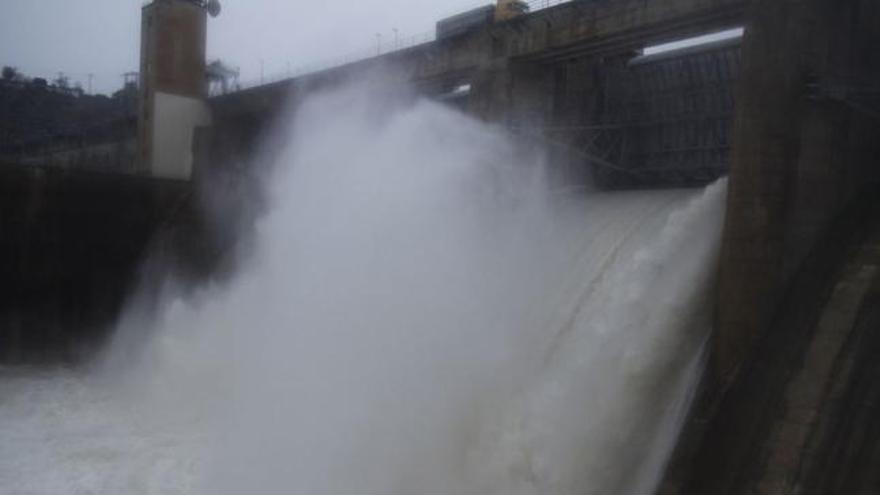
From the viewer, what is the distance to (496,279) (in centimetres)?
1215

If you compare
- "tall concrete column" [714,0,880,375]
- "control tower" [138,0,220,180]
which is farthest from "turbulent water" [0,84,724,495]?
"control tower" [138,0,220,180]

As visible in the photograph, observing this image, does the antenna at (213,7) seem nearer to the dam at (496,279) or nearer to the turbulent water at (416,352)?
the dam at (496,279)

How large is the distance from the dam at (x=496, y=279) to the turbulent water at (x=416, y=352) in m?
0.05

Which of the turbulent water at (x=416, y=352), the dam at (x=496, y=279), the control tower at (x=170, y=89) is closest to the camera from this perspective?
the dam at (x=496, y=279)

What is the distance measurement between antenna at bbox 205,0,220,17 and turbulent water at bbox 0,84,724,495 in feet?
40.8

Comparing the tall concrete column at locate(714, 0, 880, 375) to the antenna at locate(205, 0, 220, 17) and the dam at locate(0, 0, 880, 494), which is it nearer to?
the dam at locate(0, 0, 880, 494)

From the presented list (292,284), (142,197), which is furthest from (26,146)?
(292,284)

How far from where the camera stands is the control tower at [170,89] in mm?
25703

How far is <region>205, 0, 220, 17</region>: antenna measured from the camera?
88.9 ft

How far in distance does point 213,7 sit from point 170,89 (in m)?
3.64

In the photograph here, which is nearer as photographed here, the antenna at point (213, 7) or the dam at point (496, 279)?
the dam at point (496, 279)

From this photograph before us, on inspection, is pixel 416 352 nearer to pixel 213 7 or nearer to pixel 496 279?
pixel 496 279

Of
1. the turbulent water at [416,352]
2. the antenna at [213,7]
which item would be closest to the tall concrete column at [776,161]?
the turbulent water at [416,352]

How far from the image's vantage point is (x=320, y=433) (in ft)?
37.3
